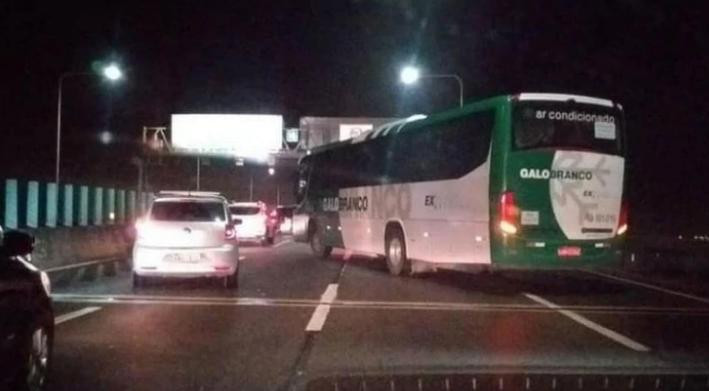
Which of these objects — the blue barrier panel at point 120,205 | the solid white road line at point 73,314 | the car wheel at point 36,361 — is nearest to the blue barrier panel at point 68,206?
the blue barrier panel at point 120,205

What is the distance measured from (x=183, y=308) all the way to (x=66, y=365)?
5.52 m

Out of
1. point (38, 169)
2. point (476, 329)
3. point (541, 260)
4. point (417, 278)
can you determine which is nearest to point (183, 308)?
point (476, 329)

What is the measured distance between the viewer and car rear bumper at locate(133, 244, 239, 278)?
60.5 feet

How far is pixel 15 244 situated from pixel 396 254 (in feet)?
53.3

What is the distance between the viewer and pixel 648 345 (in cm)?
1230

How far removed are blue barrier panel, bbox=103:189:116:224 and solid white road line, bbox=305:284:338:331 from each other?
16.5 metres

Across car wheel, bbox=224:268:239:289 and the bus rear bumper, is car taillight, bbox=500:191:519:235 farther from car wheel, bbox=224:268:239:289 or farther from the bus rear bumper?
car wheel, bbox=224:268:239:289

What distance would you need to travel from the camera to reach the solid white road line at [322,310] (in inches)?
542

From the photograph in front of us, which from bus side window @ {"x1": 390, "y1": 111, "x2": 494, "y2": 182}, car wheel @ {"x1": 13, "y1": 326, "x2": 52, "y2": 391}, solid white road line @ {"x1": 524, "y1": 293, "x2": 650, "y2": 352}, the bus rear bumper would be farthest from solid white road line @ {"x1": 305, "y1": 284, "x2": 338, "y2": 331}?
car wheel @ {"x1": 13, "y1": 326, "x2": 52, "y2": 391}

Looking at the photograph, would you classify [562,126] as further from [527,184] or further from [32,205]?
[32,205]

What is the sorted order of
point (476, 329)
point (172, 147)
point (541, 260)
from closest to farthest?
point (476, 329) < point (541, 260) < point (172, 147)

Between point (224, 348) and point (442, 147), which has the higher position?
point (442, 147)

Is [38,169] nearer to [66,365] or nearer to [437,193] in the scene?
[437,193]

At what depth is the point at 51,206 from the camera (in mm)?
27516
